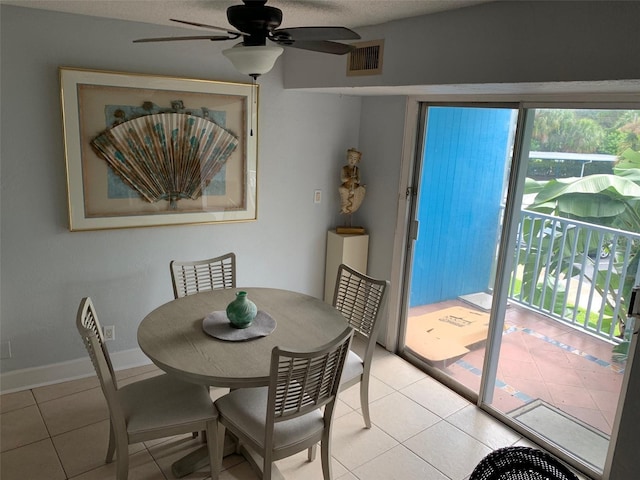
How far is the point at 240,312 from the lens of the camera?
244 cm

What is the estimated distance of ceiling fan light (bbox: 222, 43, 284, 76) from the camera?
1.81 m

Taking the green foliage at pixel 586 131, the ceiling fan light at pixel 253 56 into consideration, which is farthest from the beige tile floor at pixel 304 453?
the ceiling fan light at pixel 253 56

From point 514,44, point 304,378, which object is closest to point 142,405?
point 304,378

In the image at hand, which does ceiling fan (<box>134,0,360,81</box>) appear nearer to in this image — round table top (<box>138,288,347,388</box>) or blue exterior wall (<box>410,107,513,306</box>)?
round table top (<box>138,288,347,388</box>)

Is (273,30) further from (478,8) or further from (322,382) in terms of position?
(322,382)

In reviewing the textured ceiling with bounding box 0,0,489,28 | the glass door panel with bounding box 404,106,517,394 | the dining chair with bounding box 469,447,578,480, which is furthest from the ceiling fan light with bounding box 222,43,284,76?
the glass door panel with bounding box 404,106,517,394

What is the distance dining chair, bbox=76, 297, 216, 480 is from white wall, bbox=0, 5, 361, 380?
95 cm

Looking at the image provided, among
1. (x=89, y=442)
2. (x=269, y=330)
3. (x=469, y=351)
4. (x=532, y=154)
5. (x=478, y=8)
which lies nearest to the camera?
(x=478, y=8)

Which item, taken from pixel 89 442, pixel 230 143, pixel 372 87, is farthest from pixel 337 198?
pixel 89 442

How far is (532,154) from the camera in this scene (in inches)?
113

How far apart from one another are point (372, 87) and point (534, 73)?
1033 mm

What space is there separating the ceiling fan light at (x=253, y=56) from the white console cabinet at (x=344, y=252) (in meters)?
2.17

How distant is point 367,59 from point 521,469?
212 cm

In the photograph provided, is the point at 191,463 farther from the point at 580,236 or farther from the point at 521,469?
the point at 580,236
